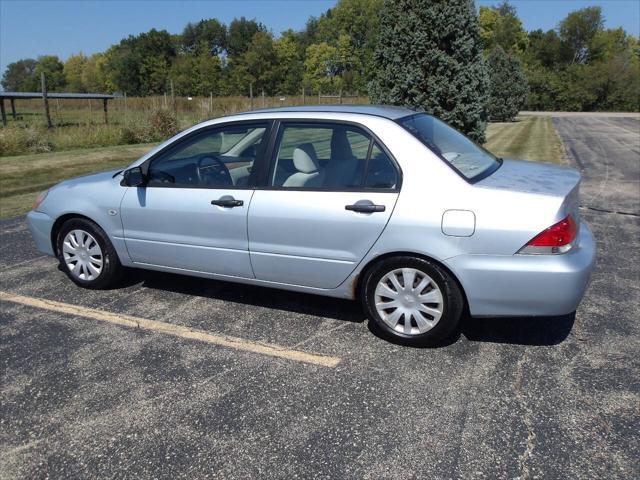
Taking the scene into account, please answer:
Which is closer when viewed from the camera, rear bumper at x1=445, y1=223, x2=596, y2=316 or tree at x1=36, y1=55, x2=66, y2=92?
rear bumper at x1=445, y1=223, x2=596, y2=316

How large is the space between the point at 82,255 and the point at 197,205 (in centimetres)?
143

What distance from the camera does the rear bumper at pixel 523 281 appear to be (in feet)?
10.9

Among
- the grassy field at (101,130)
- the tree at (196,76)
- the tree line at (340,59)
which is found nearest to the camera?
the grassy field at (101,130)

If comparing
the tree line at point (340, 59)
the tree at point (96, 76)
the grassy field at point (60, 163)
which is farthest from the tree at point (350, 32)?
the grassy field at point (60, 163)

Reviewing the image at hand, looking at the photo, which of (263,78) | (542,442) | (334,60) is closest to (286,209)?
(542,442)

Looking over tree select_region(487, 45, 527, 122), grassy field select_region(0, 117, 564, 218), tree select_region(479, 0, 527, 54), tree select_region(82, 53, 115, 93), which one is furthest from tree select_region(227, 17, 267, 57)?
grassy field select_region(0, 117, 564, 218)

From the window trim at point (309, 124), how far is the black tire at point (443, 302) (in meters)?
0.51

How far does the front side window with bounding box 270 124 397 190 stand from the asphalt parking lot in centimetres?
113

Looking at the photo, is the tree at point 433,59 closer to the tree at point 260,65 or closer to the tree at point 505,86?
the tree at point 505,86

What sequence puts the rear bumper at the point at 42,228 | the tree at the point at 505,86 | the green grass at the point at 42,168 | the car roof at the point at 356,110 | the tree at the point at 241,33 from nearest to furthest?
the car roof at the point at 356,110
the rear bumper at the point at 42,228
the green grass at the point at 42,168
the tree at the point at 505,86
the tree at the point at 241,33

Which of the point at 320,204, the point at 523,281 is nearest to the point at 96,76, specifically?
the point at 320,204

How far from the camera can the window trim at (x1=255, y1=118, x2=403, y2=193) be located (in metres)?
3.71

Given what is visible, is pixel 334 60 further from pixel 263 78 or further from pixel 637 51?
pixel 637 51

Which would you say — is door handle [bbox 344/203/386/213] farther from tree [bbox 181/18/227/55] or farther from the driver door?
tree [bbox 181/18/227/55]
